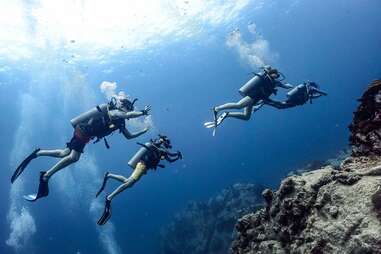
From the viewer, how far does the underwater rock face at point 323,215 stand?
346 centimetres

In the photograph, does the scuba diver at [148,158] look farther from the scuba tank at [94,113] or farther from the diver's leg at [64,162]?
the diver's leg at [64,162]

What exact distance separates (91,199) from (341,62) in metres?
107

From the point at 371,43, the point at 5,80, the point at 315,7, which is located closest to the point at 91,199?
the point at 5,80

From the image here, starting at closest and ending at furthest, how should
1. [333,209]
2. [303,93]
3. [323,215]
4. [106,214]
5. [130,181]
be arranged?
[333,209], [323,215], [106,214], [130,181], [303,93]

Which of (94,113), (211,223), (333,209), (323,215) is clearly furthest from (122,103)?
(211,223)

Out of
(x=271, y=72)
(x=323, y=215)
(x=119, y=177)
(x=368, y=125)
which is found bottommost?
(x=323, y=215)

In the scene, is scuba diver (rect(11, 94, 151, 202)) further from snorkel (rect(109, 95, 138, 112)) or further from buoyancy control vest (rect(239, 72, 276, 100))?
buoyancy control vest (rect(239, 72, 276, 100))

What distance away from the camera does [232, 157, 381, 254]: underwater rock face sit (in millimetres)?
3455

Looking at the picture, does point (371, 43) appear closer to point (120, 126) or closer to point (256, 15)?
point (256, 15)

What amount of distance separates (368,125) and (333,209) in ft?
5.82

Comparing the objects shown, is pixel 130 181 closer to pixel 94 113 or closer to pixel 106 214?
pixel 106 214

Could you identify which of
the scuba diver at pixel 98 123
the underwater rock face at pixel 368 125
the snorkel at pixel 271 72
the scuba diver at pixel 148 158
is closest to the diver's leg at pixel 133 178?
the scuba diver at pixel 148 158

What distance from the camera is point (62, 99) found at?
61.2 m

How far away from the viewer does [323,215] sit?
411 centimetres
